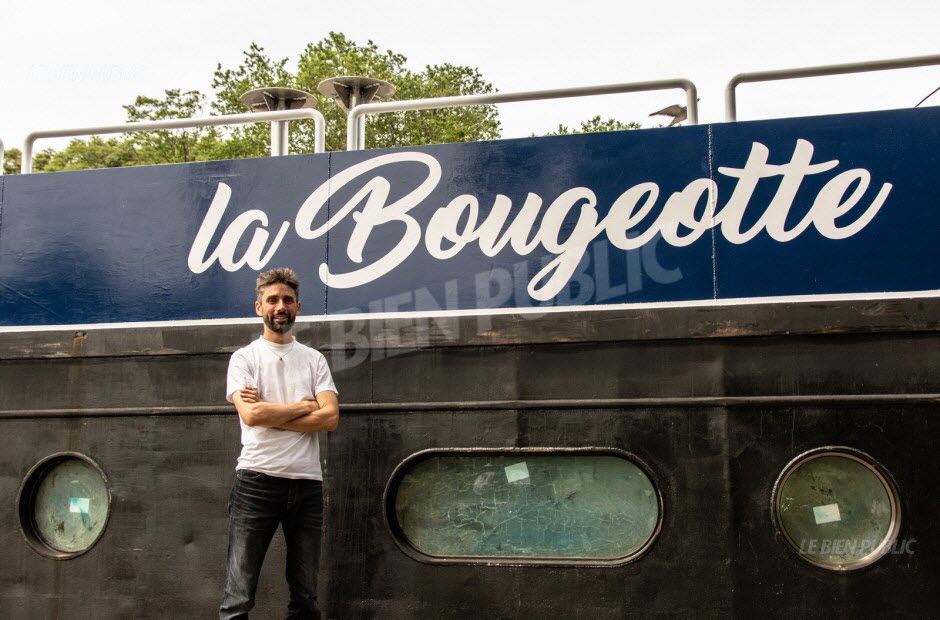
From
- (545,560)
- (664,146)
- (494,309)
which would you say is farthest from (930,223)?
(545,560)

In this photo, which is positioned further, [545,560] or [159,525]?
[159,525]

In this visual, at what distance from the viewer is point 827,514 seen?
3.41 meters

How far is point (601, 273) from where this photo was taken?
365 centimetres

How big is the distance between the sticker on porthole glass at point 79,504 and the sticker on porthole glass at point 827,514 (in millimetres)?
3391

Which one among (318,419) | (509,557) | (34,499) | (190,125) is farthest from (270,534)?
(190,125)

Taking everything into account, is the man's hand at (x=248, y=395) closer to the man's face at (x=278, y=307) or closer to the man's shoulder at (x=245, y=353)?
the man's shoulder at (x=245, y=353)

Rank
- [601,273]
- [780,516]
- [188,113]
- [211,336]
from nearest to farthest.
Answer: [780,516] → [601,273] → [211,336] → [188,113]

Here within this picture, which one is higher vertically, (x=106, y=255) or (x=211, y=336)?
(x=106, y=255)

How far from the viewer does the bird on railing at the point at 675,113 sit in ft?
12.6

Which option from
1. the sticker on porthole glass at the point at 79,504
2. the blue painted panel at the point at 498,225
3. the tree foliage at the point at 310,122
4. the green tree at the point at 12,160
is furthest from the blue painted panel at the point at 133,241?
→ the green tree at the point at 12,160

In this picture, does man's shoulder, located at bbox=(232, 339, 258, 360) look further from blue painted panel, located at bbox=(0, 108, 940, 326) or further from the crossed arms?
blue painted panel, located at bbox=(0, 108, 940, 326)

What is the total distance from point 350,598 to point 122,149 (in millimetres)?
28986

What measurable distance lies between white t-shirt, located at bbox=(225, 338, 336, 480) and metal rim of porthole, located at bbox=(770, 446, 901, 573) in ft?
6.29

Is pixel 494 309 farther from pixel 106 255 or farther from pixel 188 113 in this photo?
pixel 188 113
